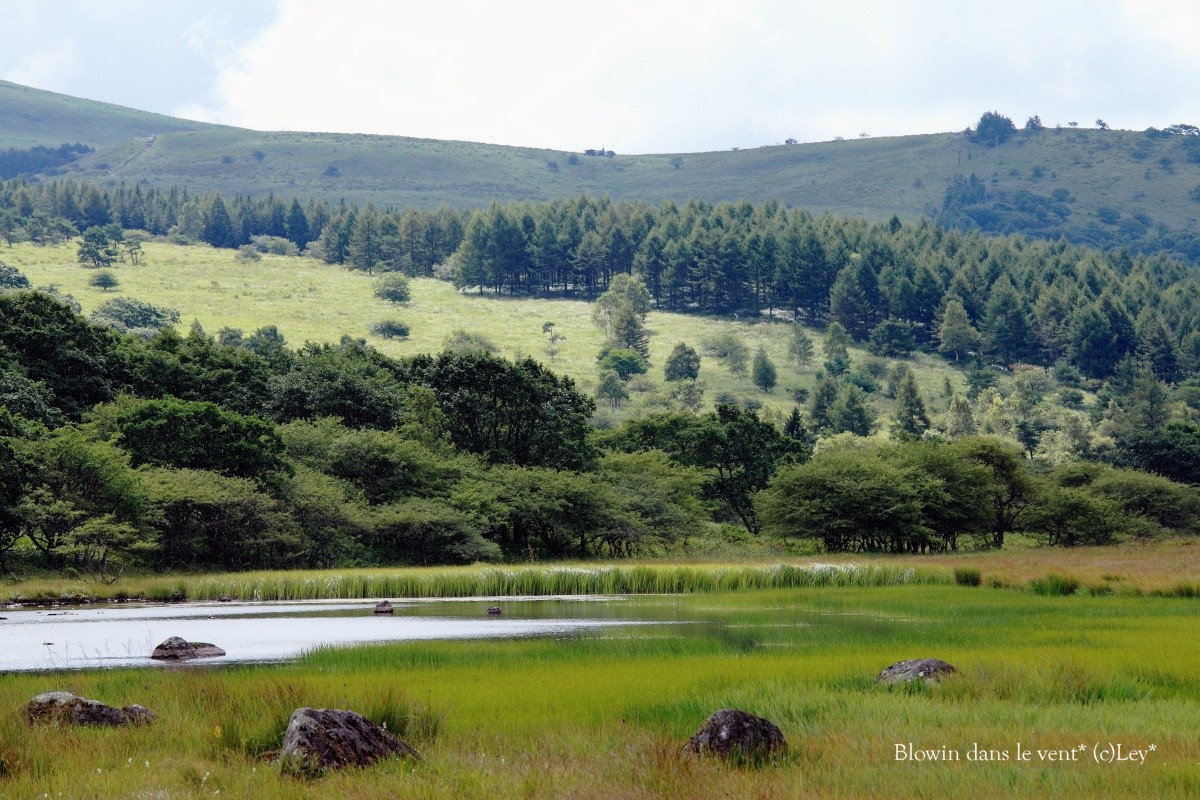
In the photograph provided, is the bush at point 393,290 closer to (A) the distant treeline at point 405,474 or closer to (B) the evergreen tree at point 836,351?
(B) the evergreen tree at point 836,351

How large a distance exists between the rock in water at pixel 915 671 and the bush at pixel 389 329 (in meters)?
149

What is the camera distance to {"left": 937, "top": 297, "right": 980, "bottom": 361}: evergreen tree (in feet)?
570

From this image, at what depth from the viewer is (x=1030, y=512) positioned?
78.6 metres

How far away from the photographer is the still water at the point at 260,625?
2412 centimetres

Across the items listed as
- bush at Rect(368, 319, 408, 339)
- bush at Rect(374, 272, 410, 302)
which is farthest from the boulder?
bush at Rect(374, 272, 410, 302)

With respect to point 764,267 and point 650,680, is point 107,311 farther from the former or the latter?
point 650,680

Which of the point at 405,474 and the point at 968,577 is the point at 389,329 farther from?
the point at 968,577

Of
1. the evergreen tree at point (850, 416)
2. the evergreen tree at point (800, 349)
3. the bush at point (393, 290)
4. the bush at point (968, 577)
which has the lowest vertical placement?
the evergreen tree at point (850, 416)

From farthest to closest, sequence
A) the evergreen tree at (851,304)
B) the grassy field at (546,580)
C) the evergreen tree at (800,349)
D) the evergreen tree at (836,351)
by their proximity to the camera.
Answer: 1. the evergreen tree at (851,304)
2. the evergreen tree at (800,349)
3. the evergreen tree at (836,351)
4. the grassy field at (546,580)

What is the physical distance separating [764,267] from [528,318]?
3789 centimetres

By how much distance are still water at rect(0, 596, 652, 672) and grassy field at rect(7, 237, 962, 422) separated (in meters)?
95.0

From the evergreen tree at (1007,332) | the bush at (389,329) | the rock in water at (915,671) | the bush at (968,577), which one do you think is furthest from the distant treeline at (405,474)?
the evergreen tree at (1007,332)

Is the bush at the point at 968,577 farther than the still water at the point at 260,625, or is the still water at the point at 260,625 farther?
the bush at the point at 968,577

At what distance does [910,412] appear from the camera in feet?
441
